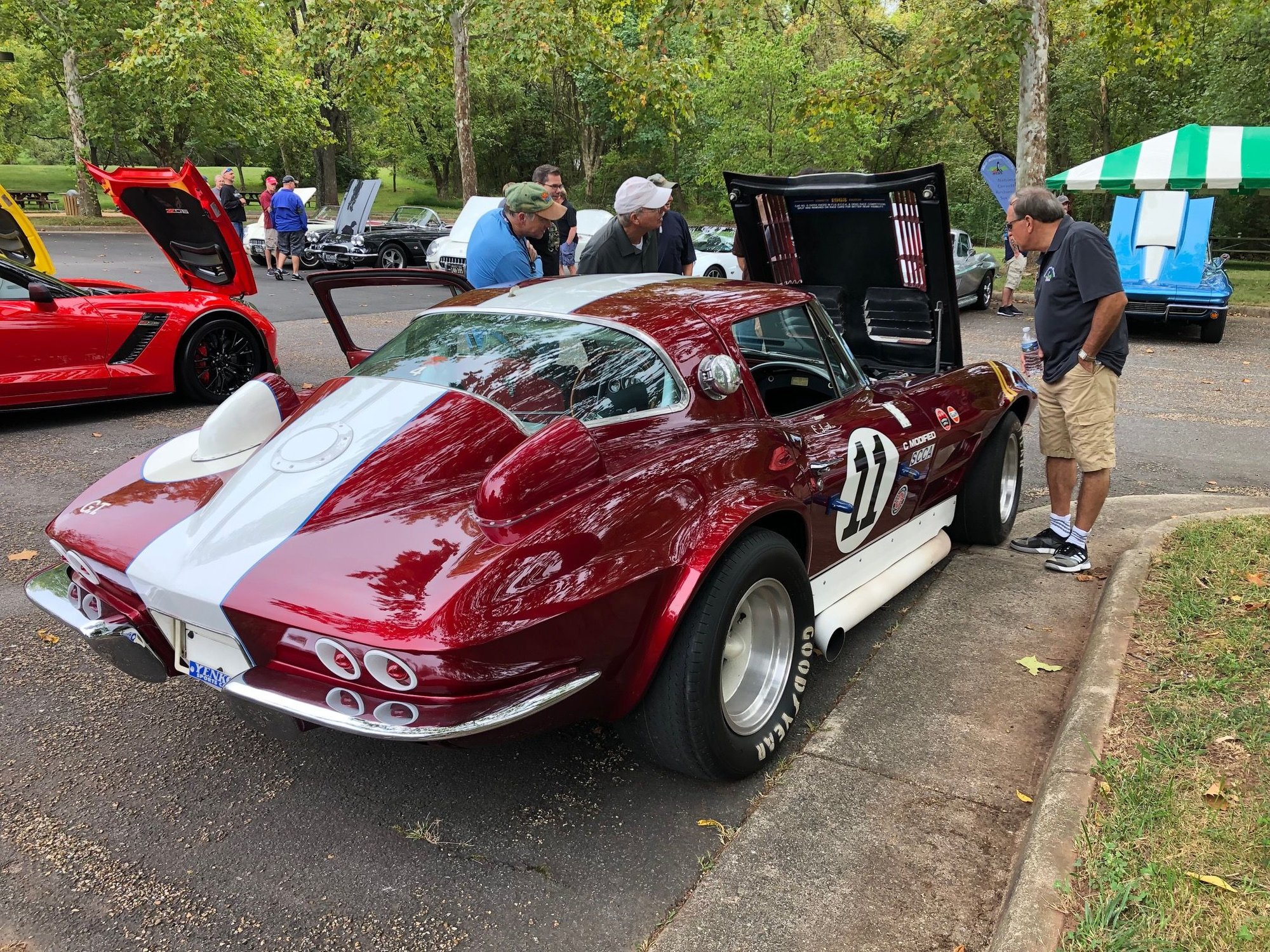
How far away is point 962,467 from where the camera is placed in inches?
171

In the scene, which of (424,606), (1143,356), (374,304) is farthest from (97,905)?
(374,304)

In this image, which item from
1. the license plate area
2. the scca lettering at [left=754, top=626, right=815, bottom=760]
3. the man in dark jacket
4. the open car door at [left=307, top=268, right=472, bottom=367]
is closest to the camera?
the license plate area

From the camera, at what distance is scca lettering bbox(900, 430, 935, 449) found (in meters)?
3.68

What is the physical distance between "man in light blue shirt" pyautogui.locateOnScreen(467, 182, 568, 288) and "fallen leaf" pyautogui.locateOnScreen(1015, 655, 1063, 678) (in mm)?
3228

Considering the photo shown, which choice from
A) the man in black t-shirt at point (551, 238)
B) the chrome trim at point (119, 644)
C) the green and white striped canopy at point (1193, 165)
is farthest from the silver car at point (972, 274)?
the chrome trim at point (119, 644)

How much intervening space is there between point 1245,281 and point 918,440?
21.2 m

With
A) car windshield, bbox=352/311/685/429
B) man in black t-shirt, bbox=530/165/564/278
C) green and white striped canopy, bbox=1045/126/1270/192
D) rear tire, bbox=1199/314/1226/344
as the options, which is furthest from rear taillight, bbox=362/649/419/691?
green and white striped canopy, bbox=1045/126/1270/192

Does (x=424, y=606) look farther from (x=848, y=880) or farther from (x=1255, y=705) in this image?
(x=1255, y=705)

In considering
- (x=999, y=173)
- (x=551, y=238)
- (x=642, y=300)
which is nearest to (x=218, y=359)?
(x=551, y=238)

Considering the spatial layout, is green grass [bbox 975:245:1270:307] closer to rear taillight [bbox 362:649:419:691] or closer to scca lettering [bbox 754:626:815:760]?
scca lettering [bbox 754:626:815:760]

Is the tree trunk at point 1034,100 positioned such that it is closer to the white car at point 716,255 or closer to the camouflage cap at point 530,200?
the white car at point 716,255

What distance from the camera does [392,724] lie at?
209 cm

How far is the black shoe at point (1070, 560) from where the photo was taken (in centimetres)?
446

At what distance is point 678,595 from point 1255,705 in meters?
2.01
